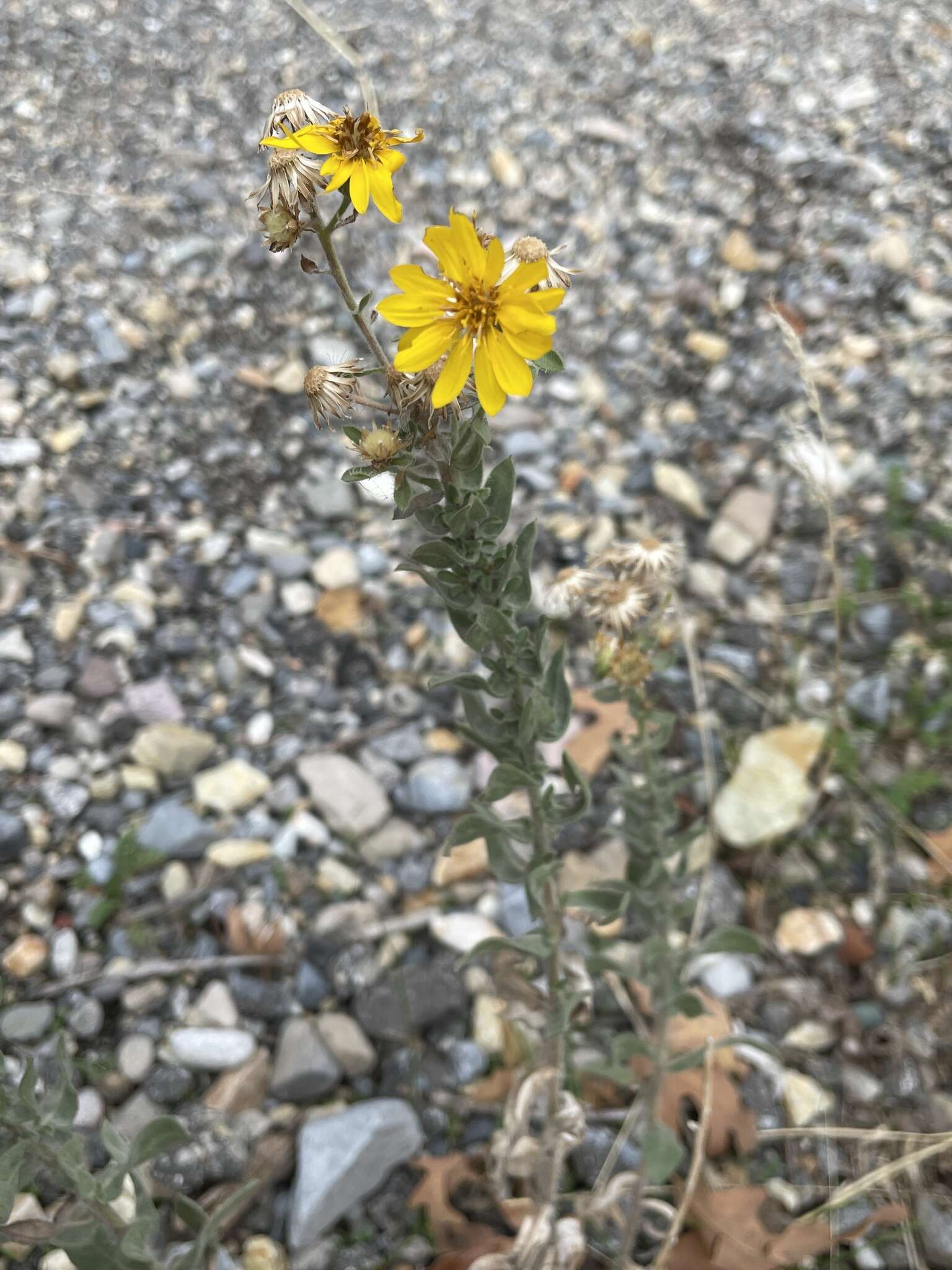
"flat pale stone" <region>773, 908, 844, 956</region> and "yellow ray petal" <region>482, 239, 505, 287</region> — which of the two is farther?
"flat pale stone" <region>773, 908, 844, 956</region>

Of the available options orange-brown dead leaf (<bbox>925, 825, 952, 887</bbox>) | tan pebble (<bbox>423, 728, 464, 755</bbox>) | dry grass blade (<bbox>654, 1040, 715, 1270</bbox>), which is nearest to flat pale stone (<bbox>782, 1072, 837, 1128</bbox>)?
dry grass blade (<bbox>654, 1040, 715, 1270</bbox>)

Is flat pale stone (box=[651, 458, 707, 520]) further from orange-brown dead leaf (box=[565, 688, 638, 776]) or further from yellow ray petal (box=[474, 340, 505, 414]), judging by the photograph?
yellow ray petal (box=[474, 340, 505, 414])

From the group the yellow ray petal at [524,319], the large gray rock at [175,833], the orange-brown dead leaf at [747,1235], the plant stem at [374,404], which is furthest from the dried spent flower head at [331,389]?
the orange-brown dead leaf at [747,1235]

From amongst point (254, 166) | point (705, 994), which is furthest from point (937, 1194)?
point (254, 166)

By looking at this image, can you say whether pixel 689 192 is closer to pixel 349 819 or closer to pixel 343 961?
pixel 349 819

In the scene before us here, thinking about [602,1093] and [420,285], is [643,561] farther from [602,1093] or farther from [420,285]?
[602,1093]

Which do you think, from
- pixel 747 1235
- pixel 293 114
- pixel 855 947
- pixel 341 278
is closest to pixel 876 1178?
pixel 747 1235

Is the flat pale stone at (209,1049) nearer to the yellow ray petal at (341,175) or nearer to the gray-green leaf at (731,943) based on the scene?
the gray-green leaf at (731,943)
